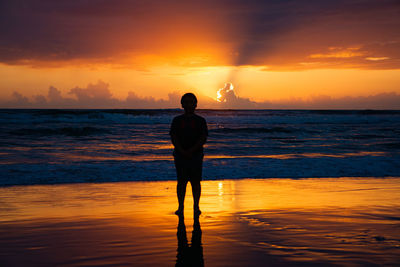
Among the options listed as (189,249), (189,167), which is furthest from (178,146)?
(189,249)

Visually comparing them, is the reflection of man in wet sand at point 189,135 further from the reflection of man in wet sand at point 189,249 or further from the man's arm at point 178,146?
the reflection of man in wet sand at point 189,249

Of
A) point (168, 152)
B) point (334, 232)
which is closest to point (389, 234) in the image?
point (334, 232)

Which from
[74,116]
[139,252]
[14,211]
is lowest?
[139,252]

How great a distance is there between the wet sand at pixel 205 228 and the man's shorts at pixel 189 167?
0.64 metres

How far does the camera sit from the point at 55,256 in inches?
190

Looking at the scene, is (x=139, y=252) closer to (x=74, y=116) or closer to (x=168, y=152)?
(x=168, y=152)

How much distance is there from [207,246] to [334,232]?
177cm

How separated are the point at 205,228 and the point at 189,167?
1.12 meters

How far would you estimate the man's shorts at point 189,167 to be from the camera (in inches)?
274

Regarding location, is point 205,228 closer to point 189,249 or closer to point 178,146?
point 189,249

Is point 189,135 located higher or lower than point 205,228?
higher

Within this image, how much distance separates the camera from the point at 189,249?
5.11m

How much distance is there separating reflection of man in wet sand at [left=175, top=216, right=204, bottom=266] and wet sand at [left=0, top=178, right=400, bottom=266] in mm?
11

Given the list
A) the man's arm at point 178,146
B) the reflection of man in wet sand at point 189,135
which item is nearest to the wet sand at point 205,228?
the reflection of man in wet sand at point 189,135
